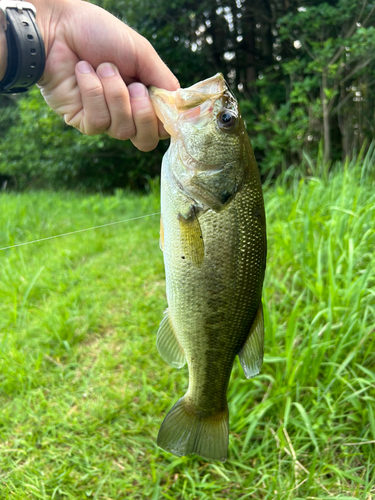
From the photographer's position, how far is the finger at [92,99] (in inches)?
57.6

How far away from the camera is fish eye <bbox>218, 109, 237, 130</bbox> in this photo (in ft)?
4.27

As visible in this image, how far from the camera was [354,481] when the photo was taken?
6.10 ft

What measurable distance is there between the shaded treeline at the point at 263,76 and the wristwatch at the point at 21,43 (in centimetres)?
532

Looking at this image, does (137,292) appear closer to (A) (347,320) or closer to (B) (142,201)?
(A) (347,320)

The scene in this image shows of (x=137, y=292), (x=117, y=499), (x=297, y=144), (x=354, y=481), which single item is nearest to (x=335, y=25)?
(x=297, y=144)

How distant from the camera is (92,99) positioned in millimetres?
1485

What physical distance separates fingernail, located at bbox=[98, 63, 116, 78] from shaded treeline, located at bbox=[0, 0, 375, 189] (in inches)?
203

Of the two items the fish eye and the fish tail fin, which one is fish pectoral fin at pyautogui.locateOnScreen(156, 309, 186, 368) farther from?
the fish eye

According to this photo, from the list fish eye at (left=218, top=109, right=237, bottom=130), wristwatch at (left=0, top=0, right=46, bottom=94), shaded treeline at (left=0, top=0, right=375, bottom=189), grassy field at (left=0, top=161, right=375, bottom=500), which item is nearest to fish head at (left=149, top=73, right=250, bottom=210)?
fish eye at (left=218, top=109, right=237, bottom=130)

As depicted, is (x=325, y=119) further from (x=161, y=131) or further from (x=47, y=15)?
(x=47, y=15)

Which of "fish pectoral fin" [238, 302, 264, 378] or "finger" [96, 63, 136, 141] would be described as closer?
"fish pectoral fin" [238, 302, 264, 378]

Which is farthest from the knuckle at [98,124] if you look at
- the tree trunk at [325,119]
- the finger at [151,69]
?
the tree trunk at [325,119]

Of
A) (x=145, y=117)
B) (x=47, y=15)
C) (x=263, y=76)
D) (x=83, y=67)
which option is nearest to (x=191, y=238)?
(x=145, y=117)

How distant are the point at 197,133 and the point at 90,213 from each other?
504 cm
